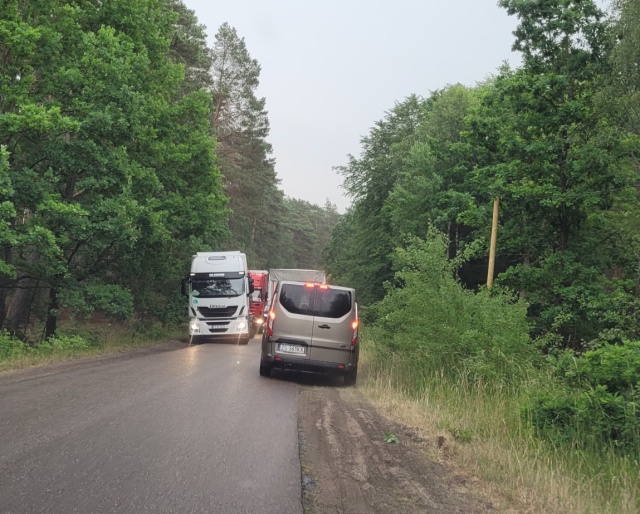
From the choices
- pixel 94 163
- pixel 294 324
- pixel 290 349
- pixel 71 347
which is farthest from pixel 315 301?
pixel 94 163

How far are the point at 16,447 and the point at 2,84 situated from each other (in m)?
12.7

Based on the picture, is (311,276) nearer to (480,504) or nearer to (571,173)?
(571,173)

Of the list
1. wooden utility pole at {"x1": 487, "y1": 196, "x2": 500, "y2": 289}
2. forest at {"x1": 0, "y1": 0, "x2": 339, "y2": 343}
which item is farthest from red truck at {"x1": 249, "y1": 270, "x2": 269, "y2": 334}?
wooden utility pole at {"x1": 487, "y1": 196, "x2": 500, "y2": 289}

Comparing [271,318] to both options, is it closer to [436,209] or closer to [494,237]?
[494,237]

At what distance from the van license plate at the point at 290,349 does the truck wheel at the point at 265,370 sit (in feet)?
2.18

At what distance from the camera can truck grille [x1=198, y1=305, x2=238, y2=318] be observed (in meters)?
22.7

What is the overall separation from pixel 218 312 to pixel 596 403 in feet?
60.4

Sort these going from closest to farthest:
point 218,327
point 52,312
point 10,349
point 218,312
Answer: point 10,349, point 52,312, point 218,312, point 218,327

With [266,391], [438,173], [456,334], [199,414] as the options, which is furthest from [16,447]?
[438,173]

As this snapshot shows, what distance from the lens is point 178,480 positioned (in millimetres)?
4527

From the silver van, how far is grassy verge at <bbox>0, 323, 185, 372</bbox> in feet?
18.6

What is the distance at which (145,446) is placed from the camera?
5.52 metres

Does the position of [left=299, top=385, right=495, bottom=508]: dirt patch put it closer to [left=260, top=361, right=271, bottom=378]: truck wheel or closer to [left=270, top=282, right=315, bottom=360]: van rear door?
[left=270, top=282, right=315, bottom=360]: van rear door

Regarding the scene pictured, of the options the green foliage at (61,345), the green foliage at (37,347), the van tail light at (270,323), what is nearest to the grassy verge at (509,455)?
the van tail light at (270,323)
